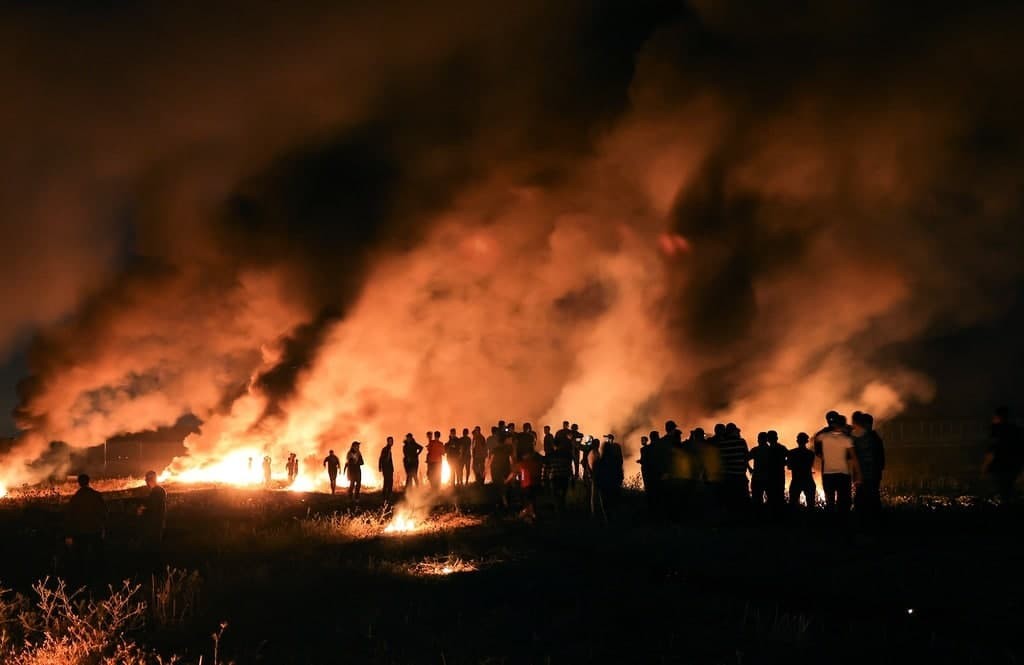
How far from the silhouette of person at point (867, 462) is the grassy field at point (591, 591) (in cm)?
45

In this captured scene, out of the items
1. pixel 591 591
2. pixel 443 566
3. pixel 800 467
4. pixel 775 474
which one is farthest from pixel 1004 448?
pixel 443 566

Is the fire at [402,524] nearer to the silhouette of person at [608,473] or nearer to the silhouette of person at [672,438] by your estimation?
the silhouette of person at [608,473]

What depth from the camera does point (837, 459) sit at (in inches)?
489

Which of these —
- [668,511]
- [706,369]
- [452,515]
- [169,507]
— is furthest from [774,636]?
[706,369]

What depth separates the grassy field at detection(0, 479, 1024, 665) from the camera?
7.84m

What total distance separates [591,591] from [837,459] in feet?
15.8

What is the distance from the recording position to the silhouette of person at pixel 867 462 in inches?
486

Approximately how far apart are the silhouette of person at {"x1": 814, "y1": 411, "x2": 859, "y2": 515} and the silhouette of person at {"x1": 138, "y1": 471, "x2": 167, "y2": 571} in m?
10.6

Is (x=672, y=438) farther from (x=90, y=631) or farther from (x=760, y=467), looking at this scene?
(x=90, y=631)

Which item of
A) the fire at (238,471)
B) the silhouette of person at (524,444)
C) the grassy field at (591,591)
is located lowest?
the grassy field at (591,591)

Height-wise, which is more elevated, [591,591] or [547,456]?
[547,456]

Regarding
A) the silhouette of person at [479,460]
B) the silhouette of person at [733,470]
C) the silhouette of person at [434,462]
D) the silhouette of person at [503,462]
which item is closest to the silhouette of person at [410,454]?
the silhouette of person at [434,462]

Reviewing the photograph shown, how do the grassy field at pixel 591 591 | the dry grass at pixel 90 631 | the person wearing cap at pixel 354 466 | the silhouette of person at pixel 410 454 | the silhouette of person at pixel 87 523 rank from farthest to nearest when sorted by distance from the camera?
the person wearing cap at pixel 354 466
the silhouette of person at pixel 410 454
the silhouette of person at pixel 87 523
the grassy field at pixel 591 591
the dry grass at pixel 90 631

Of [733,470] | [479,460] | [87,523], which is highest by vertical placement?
[479,460]
